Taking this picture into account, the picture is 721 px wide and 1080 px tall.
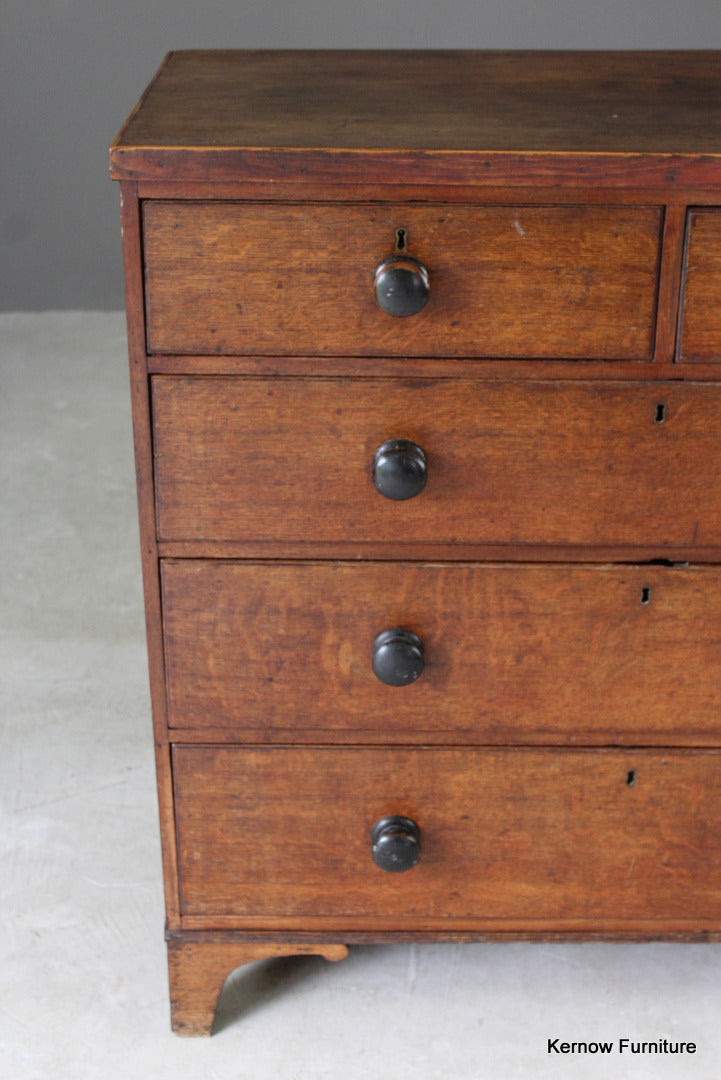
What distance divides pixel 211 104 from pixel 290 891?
3.29 ft

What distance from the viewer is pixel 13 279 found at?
4.48 m

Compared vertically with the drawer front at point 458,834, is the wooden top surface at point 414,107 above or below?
above

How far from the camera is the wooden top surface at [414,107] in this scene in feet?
4.55

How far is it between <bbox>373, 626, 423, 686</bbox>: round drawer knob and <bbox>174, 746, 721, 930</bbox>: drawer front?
134 millimetres

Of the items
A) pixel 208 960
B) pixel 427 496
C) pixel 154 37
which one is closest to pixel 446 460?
pixel 427 496

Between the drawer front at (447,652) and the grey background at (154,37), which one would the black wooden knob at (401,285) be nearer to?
the drawer front at (447,652)

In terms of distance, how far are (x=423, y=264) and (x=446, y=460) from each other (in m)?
0.23

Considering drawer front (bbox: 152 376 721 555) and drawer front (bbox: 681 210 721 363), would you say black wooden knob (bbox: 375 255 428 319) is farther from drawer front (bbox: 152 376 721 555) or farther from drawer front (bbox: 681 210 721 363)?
drawer front (bbox: 681 210 721 363)

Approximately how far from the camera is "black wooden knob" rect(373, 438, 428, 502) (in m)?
1.49

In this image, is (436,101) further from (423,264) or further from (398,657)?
(398,657)

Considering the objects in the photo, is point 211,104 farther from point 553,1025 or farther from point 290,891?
point 553,1025

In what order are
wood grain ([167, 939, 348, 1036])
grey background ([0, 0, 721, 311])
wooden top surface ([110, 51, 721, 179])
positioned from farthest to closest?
1. grey background ([0, 0, 721, 311])
2. wood grain ([167, 939, 348, 1036])
3. wooden top surface ([110, 51, 721, 179])

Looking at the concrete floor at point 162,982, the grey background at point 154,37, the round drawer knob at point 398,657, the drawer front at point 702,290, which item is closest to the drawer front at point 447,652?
the round drawer knob at point 398,657

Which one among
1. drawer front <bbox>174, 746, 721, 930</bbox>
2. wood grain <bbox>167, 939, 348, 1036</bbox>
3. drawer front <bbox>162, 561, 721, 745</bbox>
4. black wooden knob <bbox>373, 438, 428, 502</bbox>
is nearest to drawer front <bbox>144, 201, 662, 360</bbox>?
black wooden knob <bbox>373, 438, 428, 502</bbox>
